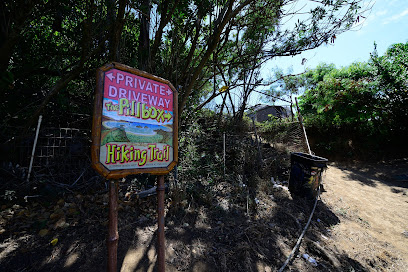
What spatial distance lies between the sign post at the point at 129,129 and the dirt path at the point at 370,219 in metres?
3.10

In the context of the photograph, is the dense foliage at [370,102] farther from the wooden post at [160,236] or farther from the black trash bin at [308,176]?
the wooden post at [160,236]

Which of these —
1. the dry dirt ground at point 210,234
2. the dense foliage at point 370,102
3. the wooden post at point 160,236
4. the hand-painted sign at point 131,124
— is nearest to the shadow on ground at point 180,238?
the dry dirt ground at point 210,234

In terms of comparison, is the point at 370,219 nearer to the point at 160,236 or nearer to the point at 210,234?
the point at 210,234

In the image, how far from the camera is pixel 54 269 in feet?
6.05

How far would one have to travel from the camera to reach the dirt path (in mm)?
2623

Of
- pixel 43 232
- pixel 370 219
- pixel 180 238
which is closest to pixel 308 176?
pixel 370 219

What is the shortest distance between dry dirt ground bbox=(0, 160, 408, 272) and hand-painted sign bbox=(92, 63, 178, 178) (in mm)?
1434

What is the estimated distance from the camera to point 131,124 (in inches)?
53.4

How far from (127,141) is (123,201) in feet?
7.65

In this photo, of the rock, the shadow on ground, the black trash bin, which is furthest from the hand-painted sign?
the black trash bin

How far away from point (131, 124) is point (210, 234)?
2139 millimetres

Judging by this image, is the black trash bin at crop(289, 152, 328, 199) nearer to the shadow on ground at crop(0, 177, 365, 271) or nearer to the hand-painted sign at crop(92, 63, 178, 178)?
the shadow on ground at crop(0, 177, 365, 271)

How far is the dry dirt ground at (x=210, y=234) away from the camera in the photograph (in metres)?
2.07

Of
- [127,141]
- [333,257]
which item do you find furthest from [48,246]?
[333,257]
